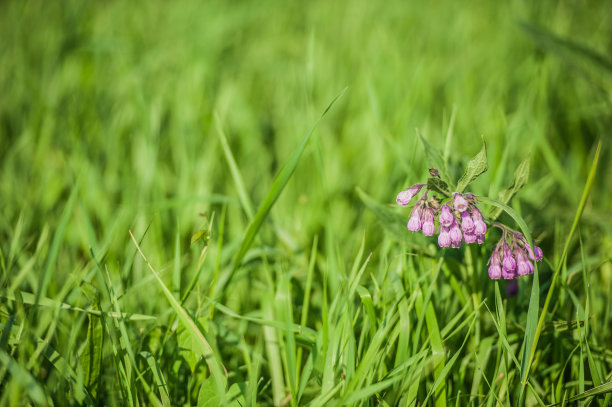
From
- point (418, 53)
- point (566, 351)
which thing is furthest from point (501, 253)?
point (418, 53)

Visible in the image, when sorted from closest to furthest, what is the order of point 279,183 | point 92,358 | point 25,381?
1. point 25,381
2. point 92,358
3. point 279,183

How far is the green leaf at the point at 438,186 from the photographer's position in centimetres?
97

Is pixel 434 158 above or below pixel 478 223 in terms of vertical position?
above

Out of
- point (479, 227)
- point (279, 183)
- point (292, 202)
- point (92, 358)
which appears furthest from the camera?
point (292, 202)

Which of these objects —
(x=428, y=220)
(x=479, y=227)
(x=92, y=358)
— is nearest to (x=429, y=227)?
(x=428, y=220)

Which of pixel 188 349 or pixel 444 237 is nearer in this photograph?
pixel 444 237

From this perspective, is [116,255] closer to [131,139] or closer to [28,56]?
[131,139]

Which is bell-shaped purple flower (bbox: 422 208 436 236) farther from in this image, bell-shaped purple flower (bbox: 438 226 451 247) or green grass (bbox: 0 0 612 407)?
green grass (bbox: 0 0 612 407)

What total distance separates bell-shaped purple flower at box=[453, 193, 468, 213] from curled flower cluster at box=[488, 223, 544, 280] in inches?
6.6

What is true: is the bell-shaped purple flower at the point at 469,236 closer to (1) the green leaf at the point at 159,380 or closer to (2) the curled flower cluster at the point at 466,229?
(2) the curled flower cluster at the point at 466,229

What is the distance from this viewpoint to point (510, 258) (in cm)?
98

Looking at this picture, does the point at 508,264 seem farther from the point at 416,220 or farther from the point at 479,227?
the point at 416,220

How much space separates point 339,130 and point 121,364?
1863 mm

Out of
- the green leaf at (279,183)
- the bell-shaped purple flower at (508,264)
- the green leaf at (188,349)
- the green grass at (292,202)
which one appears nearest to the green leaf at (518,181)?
the green grass at (292,202)
